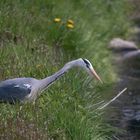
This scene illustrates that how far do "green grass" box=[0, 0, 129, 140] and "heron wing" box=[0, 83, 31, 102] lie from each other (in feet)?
0.37

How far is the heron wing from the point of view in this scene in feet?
27.0

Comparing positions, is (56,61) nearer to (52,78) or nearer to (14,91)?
(52,78)

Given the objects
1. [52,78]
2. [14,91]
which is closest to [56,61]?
[52,78]

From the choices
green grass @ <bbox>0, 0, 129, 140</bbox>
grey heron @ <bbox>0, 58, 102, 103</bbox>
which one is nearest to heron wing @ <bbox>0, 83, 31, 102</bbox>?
grey heron @ <bbox>0, 58, 102, 103</bbox>

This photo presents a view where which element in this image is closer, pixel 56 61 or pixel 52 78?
pixel 52 78

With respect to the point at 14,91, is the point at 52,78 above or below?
above

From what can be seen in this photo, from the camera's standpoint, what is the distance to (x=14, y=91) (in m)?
8.26

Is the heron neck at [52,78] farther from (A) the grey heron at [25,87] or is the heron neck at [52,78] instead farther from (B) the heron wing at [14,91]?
(B) the heron wing at [14,91]

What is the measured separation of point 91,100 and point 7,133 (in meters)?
2.59

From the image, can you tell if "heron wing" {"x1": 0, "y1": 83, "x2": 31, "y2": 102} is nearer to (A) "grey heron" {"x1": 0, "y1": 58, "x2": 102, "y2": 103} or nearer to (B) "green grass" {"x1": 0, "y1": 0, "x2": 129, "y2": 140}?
(A) "grey heron" {"x1": 0, "y1": 58, "x2": 102, "y2": 103}

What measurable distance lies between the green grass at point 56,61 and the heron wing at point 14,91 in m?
0.11

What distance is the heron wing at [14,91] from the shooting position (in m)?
8.23

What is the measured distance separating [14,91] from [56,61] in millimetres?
2351

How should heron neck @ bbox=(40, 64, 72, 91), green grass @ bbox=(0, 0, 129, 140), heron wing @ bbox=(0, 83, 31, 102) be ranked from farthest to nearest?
heron neck @ bbox=(40, 64, 72, 91) < heron wing @ bbox=(0, 83, 31, 102) < green grass @ bbox=(0, 0, 129, 140)
